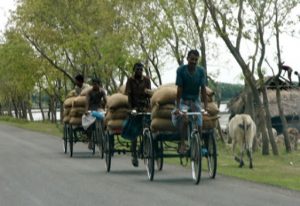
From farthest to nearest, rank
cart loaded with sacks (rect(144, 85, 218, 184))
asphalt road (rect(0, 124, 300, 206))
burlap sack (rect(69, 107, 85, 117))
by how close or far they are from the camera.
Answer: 1. burlap sack (rect(69, 107, 85, 117))
2. cart loaded with sacks (rect(144, 85, 218, 184))
3. asphalt road (rect(0, 124, 300, 206))

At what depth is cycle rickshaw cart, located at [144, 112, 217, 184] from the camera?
1416 cm

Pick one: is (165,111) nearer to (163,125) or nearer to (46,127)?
(163,125)

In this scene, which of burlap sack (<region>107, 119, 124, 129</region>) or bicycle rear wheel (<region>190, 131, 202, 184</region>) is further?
burlap sack (<region>107, 119, 124, 129</region>)

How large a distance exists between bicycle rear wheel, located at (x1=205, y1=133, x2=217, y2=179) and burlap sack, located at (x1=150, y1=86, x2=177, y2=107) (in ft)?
3.71

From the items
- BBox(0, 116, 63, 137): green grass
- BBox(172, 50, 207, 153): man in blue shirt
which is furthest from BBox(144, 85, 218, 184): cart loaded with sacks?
BBox(0, 116, 63, 137): green grass

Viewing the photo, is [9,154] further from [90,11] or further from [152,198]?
[90,11]

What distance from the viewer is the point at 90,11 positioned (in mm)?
43438

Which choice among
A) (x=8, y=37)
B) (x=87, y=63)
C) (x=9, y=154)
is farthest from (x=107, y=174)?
(x=8, y=37)

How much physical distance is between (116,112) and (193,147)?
4.62 metres

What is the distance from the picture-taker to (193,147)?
1430cm

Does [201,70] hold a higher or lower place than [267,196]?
higher

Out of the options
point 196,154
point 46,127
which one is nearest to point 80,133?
point 196,154

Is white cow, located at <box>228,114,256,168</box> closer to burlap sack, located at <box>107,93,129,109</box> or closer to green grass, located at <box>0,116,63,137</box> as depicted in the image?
burlap sack, located at <box>107,93,129,109</box>

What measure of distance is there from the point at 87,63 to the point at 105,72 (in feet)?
4.08
